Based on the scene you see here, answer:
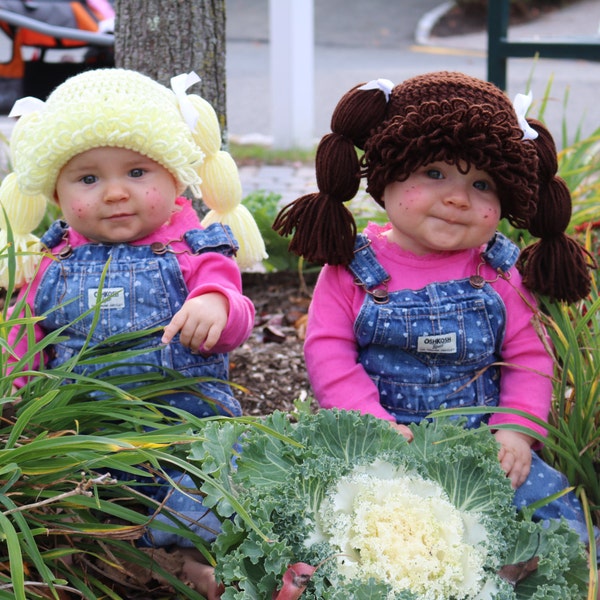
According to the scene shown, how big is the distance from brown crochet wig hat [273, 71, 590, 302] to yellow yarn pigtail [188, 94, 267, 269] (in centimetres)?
18

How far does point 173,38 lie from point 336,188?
1188 mm

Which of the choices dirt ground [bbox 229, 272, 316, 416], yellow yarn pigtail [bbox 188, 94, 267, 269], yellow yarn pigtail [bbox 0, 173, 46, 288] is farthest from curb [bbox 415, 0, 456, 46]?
yellow yarn pigtail [bbox 0, 173, 46, 288]

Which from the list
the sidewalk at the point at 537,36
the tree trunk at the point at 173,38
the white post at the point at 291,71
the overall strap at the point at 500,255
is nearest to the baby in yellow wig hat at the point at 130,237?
the overall strap at the point at 500,255

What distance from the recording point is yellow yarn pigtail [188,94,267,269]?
2.65 metres

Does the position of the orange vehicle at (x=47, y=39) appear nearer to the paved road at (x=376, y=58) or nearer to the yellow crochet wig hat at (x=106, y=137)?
the paved road at (x=376, y=58)

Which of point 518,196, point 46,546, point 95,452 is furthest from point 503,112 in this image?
point 46,546

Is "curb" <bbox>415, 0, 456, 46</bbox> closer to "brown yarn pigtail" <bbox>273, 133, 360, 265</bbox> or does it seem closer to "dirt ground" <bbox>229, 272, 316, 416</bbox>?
"dirt ground" <bbox>229, 272, 316, 416</bbox>

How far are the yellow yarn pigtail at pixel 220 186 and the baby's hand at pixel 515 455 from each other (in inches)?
35.6

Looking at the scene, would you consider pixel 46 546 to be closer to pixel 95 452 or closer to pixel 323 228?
pixel 95 452

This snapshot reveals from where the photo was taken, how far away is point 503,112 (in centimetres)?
231

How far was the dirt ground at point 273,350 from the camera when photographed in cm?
309

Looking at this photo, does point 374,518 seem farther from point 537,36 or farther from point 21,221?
point 537,36

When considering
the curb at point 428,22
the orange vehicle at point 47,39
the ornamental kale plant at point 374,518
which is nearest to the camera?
the ornamental kale plant at point 374,518

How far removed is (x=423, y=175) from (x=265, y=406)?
102cm
